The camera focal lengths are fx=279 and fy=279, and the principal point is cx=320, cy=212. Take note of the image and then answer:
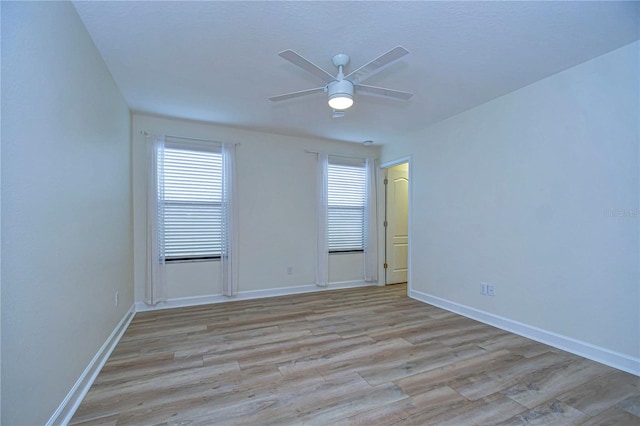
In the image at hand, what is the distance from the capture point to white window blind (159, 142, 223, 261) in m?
3.92

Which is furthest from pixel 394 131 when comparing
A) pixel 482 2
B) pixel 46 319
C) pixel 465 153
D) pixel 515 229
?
pixel 46 319

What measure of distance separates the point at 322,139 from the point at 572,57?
3281mm

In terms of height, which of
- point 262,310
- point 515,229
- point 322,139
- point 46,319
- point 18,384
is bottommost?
point 262,310

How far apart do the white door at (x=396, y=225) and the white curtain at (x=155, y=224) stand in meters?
3.82

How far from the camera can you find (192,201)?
404 cm

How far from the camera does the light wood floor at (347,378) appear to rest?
174 centimetres

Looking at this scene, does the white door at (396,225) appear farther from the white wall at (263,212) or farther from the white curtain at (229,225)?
the white curtain at (229,225)

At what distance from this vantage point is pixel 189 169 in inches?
159

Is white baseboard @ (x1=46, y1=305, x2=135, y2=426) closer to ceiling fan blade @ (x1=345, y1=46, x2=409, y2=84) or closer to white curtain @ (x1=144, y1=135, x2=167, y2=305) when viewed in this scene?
white curtain @ (x1=144, y1=135, x2=167, y2=305)

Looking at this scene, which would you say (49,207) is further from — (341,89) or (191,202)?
(191,202)

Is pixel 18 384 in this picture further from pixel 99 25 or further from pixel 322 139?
pixel 322 139

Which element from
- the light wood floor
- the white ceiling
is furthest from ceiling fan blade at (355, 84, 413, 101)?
the light wood floor

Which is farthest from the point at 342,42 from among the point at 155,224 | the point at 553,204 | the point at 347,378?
the point at 155,224

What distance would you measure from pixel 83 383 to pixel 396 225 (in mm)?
4853
